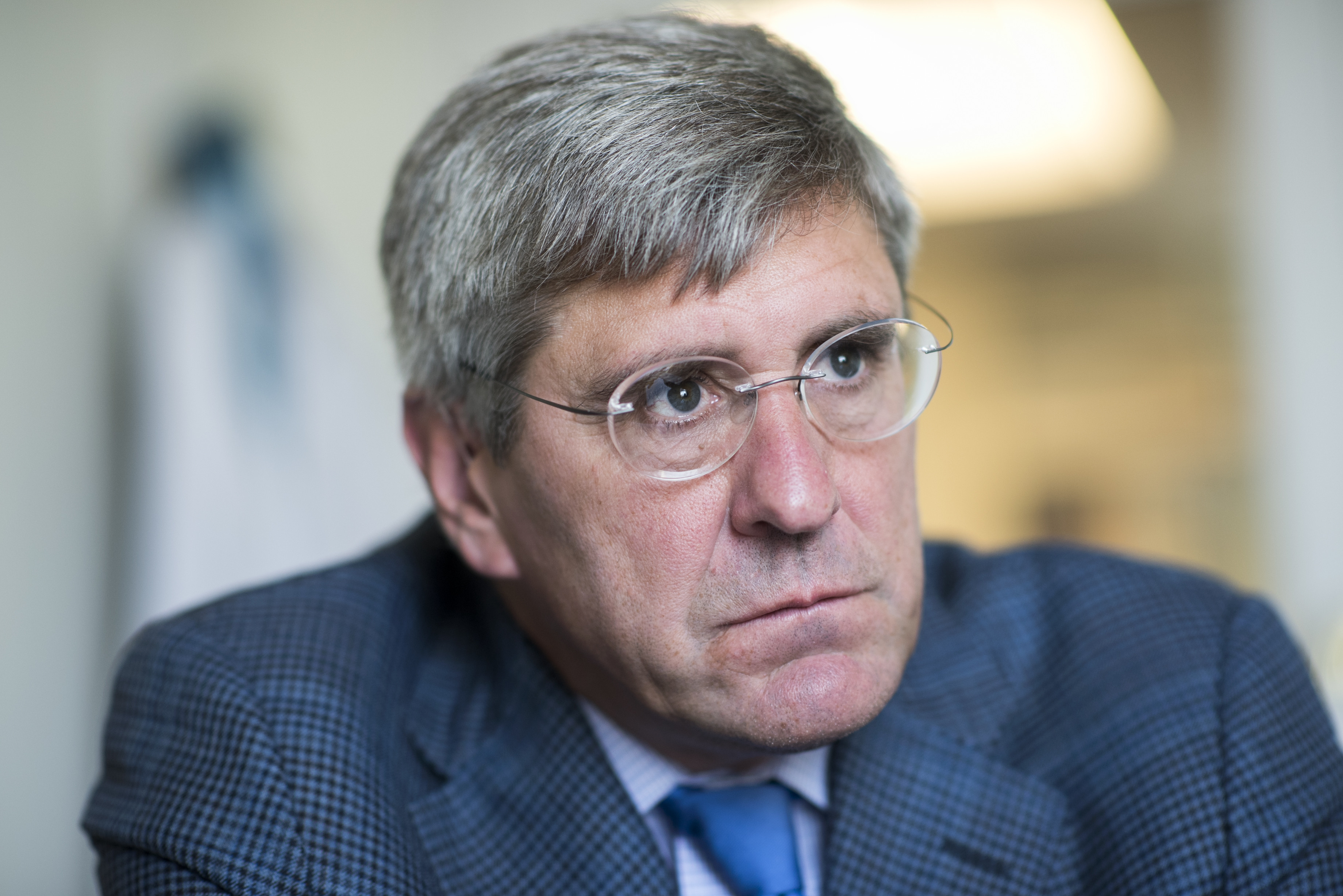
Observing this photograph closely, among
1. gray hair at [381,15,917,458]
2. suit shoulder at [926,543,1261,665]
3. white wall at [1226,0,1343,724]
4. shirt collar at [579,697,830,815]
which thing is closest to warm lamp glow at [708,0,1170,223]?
white wall at [1226,0,1343,724]

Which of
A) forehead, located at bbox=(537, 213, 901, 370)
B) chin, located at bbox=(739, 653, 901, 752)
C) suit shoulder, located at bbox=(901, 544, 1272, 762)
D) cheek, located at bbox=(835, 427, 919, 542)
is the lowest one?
suit shoulder, located at bbox=(901, 544, 1272, 762)

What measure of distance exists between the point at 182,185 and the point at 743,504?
2.02 meters

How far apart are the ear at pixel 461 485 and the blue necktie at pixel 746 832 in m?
0.34

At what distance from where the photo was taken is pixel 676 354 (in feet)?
3.38

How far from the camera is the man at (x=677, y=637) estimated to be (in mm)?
1038

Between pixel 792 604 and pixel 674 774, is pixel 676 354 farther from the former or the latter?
pixel 674 774

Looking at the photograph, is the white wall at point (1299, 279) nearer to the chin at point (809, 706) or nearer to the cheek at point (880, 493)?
the cheek at point (880, 493)

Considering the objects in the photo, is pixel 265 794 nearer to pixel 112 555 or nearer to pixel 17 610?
pixel 17 610

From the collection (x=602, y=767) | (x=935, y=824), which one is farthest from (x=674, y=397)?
(x=935, y=824)

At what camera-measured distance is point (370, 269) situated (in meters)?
2.75

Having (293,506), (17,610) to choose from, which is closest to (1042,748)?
(293,506)

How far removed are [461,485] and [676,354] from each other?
388 mm

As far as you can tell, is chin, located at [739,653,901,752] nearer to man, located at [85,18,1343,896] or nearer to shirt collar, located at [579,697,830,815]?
man, located at [85,18,1343,896]

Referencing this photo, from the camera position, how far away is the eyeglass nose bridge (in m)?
1.04
